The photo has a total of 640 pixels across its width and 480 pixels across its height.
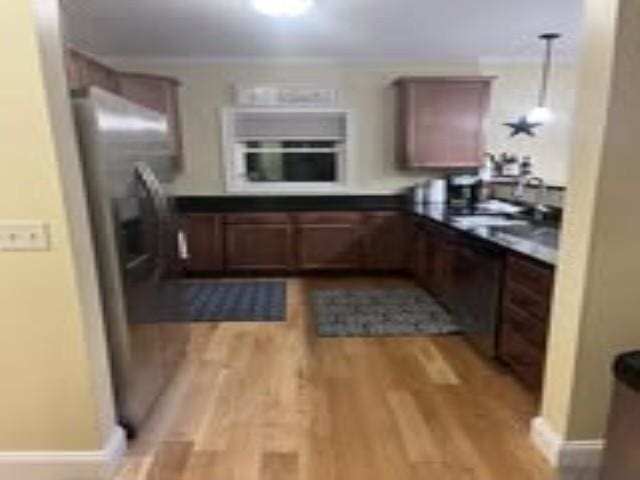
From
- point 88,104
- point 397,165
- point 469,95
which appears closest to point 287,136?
point 397,165

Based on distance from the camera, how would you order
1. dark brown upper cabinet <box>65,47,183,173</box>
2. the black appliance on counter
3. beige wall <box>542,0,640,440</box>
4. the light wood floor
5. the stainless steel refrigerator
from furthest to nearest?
the black appliance on counter → dark brown upper cabinet <box>65,47,183,173</box> → the light wood floor → the stainless steel refrigerator → beige wall <box>542,0,640,440</box>

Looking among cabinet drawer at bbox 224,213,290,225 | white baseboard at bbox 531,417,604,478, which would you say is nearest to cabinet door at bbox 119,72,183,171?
cabinet drawer at bbox 224,213,290,225

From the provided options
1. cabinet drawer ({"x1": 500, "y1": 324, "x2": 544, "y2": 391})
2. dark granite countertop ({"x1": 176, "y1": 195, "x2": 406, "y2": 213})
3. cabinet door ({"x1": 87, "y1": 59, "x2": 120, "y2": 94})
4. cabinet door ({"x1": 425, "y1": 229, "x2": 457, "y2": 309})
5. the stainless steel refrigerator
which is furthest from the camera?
dark granite countertop ({"x1": 176, "y1": 195, "x2": 406, "y2": 213})

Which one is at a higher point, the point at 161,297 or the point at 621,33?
the point at 621,33

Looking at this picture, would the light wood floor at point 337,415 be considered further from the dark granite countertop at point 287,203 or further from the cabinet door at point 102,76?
the cabinet door at point 102,76

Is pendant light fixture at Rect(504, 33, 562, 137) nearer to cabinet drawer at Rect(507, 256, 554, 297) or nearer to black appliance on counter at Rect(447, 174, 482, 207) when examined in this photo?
black appliance on counter at Rect(447, 174, 482, 207)

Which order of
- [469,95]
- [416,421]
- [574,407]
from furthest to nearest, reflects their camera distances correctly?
1. [469,95]
2. [416,421]
3. [574,407]

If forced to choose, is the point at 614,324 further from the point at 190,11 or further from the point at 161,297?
the point at 190,11

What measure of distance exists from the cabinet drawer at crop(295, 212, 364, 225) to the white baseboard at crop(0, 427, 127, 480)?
11.5ft

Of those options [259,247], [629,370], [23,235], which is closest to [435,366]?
[629,370]

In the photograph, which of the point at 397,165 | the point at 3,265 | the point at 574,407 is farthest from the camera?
the point at 397,165

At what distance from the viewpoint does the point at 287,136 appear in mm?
5496

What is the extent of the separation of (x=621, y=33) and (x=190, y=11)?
280 cm

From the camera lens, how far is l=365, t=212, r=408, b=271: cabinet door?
17.1 feet
